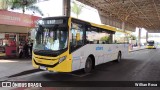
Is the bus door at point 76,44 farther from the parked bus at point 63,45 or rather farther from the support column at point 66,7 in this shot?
the support column at point 66,7

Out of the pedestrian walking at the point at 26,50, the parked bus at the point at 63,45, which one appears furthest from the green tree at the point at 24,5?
the parked bus at the point at 63,45

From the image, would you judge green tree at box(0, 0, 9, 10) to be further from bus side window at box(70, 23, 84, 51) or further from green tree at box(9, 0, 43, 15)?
bus side window at box(70, 23, 84, 51)

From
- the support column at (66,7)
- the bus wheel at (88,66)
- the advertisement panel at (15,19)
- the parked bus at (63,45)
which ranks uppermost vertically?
the support column at (66,7)

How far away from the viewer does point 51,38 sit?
965 centimetres

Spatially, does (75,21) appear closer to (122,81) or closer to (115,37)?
(122,81)

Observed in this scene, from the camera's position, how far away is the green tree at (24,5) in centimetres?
2267

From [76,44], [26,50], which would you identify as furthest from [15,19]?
[76,44]

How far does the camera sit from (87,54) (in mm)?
11297

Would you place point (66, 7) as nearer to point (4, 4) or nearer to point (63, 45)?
point (4, 4)

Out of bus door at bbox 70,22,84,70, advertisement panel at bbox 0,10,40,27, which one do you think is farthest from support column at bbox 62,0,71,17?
bus door at bbox 70,22,84,70

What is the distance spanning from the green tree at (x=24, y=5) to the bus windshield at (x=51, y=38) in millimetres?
14022

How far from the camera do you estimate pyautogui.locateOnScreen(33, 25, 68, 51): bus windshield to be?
947 centimetres

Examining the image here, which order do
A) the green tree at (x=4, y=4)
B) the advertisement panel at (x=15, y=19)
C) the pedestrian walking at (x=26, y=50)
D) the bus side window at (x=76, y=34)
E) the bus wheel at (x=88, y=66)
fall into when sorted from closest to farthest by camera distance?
the bus side window at (x=76, y=34) → the bus wheel at (x=88, y=66) → the advertisement panel at (x=15, y=19) → the pedestrian walking at (x=26, y=50) → the green tree at (x=4, y=4)

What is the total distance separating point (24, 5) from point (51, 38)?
15332 millimetres
